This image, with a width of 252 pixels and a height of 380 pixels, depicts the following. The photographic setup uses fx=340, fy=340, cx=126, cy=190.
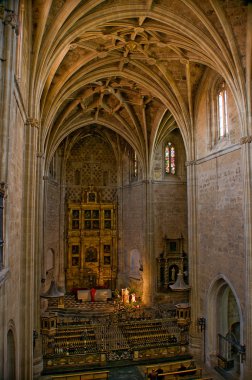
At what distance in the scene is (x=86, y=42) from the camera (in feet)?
49.8

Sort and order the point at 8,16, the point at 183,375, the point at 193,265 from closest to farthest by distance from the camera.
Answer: the point at 8,16
the point at 183,375
the point at 193,265

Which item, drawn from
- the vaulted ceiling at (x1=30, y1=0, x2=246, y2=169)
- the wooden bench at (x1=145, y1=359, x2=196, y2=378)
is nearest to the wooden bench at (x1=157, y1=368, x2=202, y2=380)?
the wooden bench at (x1=145, y1=359, x2=196, y2=378)

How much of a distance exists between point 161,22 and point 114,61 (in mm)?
3970

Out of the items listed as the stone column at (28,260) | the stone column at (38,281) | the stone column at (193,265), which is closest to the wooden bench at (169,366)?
the stone column at (193,265)

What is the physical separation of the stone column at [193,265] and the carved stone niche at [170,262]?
20.7ft

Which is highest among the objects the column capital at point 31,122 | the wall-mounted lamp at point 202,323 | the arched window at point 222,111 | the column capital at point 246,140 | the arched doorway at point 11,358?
the arched window at point 222,111

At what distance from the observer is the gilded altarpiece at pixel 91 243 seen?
90.1ft

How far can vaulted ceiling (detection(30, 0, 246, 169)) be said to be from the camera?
472 inches

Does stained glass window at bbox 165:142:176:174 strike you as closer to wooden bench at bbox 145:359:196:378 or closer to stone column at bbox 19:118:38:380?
wooden bench at bbox 145:359:196:378

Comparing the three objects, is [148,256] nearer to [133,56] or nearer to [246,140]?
[246,140]

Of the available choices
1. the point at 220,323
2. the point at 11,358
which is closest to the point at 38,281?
the point at 11,358

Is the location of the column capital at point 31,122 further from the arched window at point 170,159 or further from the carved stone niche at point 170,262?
the carved stone niche at point 170,262

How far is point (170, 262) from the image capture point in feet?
77.3

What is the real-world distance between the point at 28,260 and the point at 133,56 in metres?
11.0
